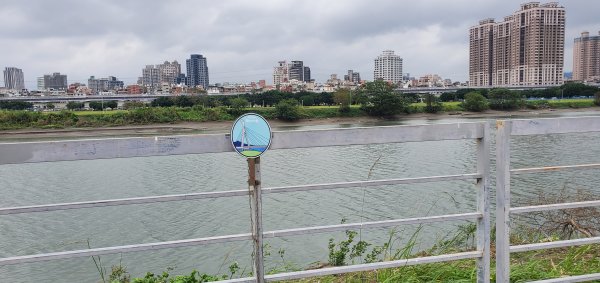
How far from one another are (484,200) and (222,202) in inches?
495

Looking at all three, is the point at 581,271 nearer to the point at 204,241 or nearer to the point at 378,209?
the point at 204,241

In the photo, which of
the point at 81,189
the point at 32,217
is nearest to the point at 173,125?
the point at 81,189

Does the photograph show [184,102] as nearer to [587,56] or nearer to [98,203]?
[98,203]

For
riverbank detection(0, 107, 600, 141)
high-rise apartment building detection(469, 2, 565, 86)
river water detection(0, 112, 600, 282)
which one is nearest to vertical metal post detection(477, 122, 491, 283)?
river water detection(0, 112, 600, 282)

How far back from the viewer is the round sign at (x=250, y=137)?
1.93 m

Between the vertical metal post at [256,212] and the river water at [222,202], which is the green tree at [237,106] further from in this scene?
the vertical metal post at [256,212]

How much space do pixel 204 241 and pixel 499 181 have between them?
1.34 meters

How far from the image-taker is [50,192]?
57.1ft

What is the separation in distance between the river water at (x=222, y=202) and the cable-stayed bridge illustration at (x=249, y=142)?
5.14 feet

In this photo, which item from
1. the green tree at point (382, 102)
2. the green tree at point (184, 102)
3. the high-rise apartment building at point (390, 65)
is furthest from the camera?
the high-rise apartment building at point (390, 65)

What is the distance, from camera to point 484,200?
2.26m

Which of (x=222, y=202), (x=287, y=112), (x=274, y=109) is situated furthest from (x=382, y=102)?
(x=222, y=202)

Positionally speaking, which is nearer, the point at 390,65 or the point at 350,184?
the point at 350,184

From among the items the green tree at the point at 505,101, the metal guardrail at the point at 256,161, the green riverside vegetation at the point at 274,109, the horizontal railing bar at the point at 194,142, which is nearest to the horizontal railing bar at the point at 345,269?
the metal guardrail at the point at 256,161
